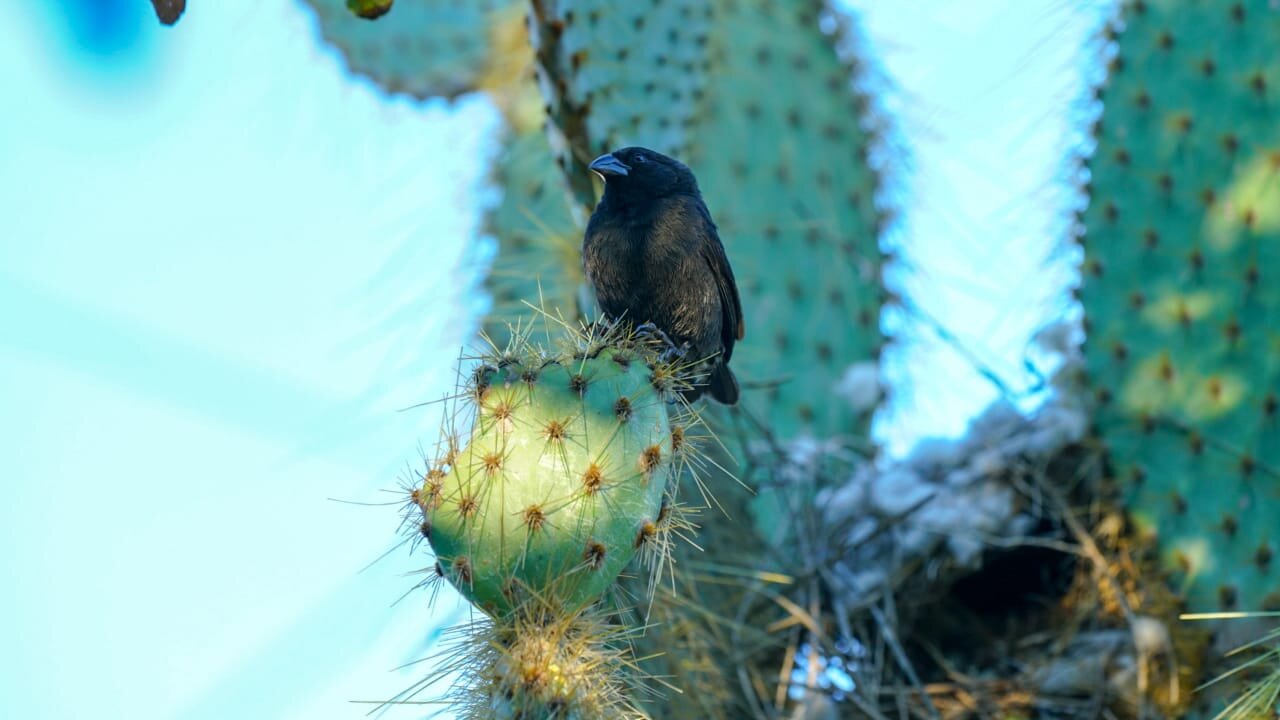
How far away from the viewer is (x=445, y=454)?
1.67 meters

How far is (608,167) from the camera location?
2480 millimetres

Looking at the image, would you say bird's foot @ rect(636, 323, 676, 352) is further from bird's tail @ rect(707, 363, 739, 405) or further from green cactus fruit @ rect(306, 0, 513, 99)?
green cactus fruit @ rect(306, 0, 513, 99)

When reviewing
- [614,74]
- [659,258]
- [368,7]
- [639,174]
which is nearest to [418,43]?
[614,74]

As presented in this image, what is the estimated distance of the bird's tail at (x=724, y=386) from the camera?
2.56 meters

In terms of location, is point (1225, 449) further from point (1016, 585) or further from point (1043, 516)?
point (1016, 585)

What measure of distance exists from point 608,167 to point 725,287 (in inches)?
13.3

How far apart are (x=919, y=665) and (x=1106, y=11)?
5.51ft

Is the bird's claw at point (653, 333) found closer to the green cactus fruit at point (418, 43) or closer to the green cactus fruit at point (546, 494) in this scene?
the green cactus fruit at point (546, 494)

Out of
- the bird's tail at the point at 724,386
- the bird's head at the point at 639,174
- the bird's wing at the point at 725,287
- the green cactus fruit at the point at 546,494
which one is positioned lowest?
the green cactus fruit at the point at 546,494

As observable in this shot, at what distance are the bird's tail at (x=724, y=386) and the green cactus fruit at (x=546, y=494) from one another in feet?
2.96

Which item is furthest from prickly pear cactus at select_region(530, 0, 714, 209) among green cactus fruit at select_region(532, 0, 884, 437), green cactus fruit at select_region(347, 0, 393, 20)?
green cactus fruit at select_region(347, 0, 393, 20)

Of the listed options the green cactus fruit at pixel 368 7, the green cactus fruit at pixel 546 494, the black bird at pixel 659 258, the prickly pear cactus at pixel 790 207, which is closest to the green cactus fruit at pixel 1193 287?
the prickly pear cactus at pixel 790 207

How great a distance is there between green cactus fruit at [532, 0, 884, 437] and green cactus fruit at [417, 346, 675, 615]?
1633 millimetres

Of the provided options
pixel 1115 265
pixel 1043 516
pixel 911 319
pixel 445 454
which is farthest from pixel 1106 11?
pixel 445 454
